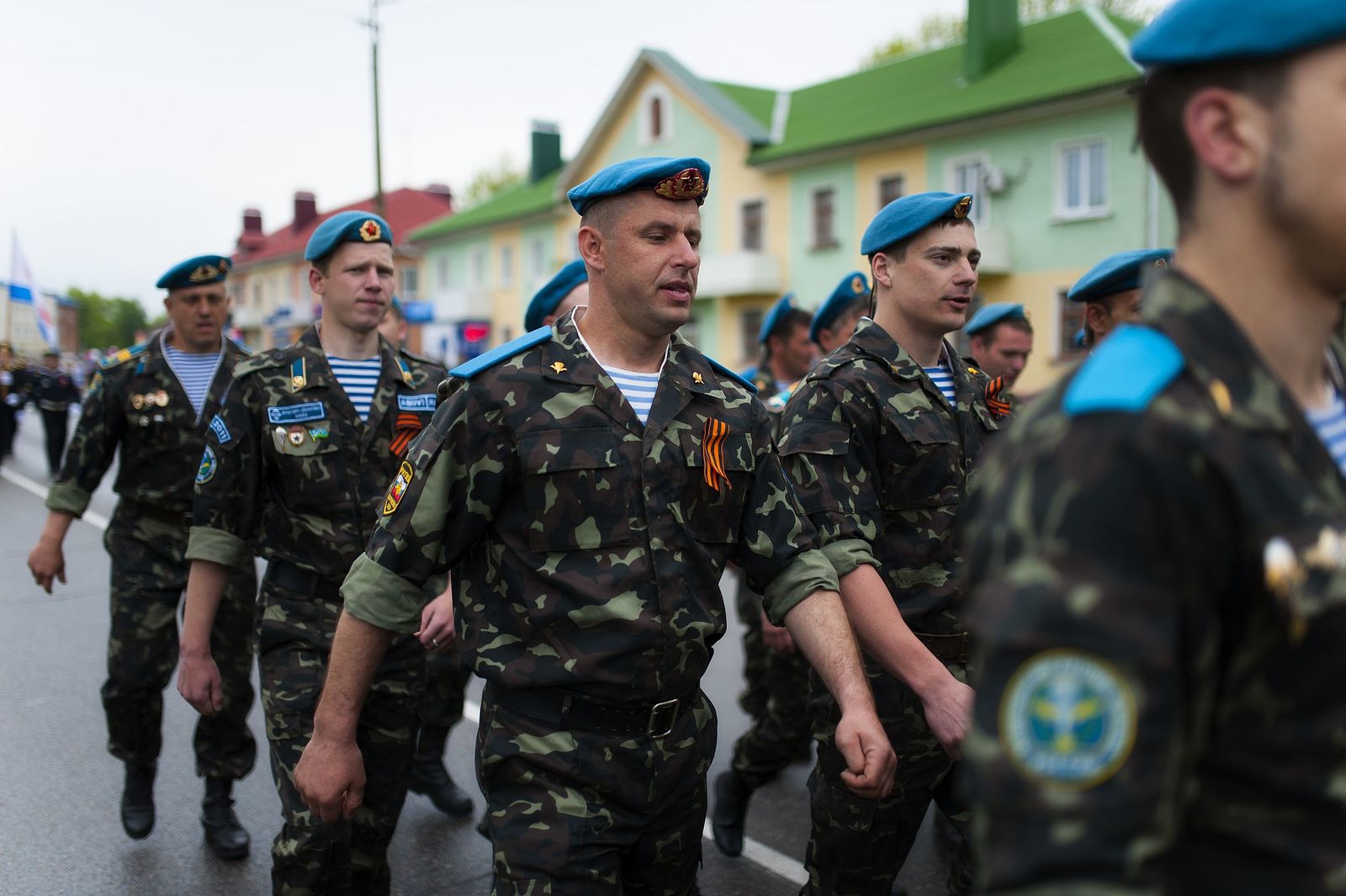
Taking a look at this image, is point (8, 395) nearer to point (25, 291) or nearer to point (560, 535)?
point (25, 291)

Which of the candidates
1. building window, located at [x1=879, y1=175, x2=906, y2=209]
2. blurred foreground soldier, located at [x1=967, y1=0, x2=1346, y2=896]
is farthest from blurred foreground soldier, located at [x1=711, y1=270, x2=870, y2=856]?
building window, located at [x1=879, y1=175, x2=906, y2=209]

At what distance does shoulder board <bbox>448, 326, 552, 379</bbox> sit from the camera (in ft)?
8.51

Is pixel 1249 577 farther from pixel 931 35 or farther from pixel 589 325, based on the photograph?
pixel 931 35

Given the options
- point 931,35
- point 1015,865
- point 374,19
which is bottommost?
point 1015,865

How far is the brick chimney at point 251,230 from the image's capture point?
212 ft

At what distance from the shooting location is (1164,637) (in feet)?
3.39

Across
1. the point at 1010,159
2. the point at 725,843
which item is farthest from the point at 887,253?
the point at 1010,159

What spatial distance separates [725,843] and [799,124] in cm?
2736

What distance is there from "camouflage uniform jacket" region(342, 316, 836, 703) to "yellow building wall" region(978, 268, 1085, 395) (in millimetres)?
20458

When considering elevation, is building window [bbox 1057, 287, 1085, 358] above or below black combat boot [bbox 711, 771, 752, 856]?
above

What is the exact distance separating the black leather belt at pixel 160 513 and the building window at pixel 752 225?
1028 inches

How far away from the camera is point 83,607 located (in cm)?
894

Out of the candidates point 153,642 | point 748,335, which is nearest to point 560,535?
point 153,642

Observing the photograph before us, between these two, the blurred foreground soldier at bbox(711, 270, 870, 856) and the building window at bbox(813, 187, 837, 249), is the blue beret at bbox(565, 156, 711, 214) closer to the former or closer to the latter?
the blurred foreground soldier at bbox(711, 270, 870, 856)
